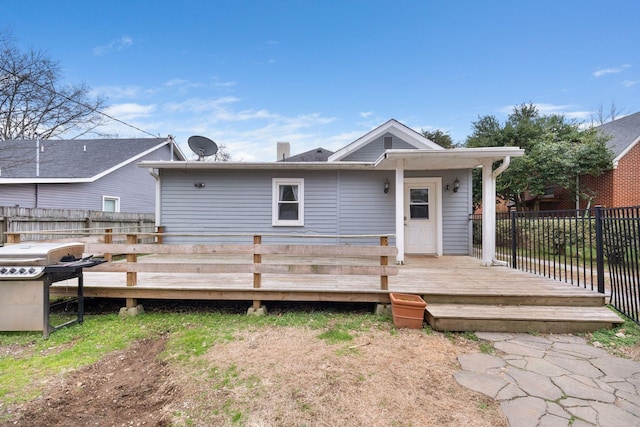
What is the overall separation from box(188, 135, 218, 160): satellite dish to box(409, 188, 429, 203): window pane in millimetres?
6176

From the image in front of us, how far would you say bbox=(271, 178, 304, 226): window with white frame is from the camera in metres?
7.64

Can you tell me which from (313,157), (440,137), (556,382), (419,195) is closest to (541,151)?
(440,137)

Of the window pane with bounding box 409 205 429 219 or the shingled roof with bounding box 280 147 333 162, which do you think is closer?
the window pane with bounding box 409 205 429 219

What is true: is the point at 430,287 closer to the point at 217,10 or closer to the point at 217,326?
the point at 217,326

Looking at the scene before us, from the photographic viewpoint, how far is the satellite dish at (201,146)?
860cm

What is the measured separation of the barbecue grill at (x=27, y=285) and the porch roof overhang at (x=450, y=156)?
537 cm

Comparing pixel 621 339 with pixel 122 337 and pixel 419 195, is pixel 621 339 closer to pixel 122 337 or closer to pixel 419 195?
pixel 419 195

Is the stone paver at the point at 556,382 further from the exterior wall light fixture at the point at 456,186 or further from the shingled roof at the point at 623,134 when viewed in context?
the shingled roof at the point at 623,134

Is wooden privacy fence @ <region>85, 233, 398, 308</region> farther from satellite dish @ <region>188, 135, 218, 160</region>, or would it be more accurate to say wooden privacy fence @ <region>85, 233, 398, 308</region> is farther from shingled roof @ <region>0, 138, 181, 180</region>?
shingled roof @ <region>0, 138, 181, 180</region>

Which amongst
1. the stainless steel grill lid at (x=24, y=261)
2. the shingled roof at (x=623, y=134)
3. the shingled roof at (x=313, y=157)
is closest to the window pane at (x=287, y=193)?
the shingled roof at (x=313, y=157)

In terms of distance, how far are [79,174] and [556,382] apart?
13.9 metres

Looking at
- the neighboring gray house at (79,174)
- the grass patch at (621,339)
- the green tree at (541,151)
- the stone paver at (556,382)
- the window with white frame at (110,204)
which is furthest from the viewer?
the green tree at (541,151)

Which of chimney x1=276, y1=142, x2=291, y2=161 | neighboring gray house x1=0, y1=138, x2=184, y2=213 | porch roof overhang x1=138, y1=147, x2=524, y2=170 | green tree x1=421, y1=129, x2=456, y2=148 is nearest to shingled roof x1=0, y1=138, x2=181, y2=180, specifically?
neighboring gray house x1=0, y1=138, x2=184, y2=213

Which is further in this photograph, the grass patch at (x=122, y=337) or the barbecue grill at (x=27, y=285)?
the barbecue grill at (x=27, y=285)
